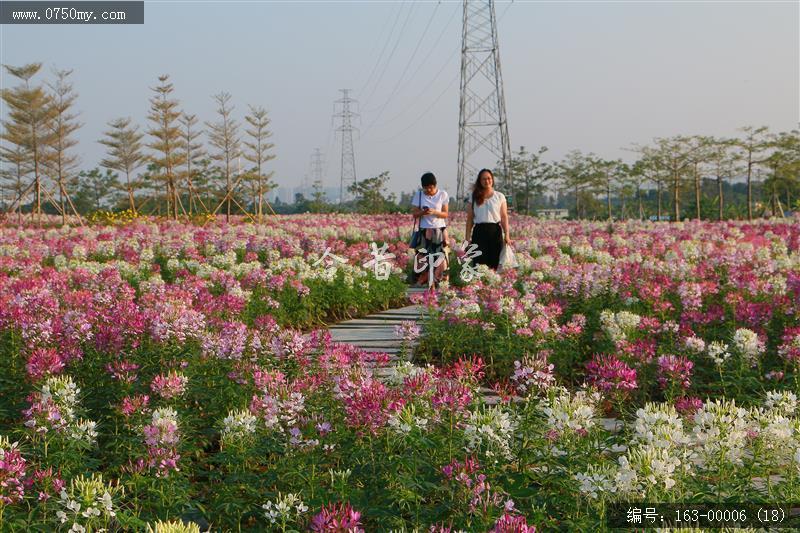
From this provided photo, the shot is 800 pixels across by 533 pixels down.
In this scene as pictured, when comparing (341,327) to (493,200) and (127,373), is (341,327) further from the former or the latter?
(127,373)

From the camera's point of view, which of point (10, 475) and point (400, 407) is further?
point (400, 407)

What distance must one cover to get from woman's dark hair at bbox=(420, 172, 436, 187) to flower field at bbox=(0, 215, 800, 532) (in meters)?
2.43

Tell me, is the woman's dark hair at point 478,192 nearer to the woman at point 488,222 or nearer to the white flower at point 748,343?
the woman at point 488,222

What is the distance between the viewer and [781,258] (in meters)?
8.30

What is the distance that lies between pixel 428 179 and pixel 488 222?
1249mm

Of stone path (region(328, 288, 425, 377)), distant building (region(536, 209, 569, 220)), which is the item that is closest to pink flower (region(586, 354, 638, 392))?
stone path (region(328, 288, 425, 377))

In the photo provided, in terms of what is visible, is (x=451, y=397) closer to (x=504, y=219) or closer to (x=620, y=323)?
(x=620, y=323)

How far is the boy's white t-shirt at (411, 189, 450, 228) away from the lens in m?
10.0

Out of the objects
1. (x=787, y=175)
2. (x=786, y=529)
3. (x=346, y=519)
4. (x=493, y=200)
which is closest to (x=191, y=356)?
(x=346, y=519)

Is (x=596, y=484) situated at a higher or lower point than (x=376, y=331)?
higher

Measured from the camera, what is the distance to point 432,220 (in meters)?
10.3

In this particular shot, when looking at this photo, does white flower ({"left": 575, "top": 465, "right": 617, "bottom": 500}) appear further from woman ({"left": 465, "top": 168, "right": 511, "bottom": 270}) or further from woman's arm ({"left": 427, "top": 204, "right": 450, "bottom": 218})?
woman's arm ({"left": 427, "top": 204, "right": 450, "bottom": 218})

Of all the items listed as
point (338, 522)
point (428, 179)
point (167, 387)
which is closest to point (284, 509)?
point (338, 522)

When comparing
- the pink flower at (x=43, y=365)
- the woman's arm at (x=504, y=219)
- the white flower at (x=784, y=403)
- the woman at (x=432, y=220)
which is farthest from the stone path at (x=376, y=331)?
the white flower at (x=784, y=403)
